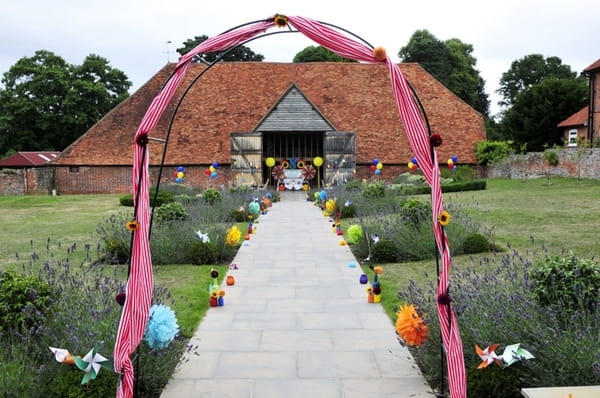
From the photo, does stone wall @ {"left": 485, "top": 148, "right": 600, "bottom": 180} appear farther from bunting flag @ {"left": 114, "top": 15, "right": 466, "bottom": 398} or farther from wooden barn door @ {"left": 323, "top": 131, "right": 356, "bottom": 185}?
bunting flag @ {"left": 114, "top": 15, "right": 466, "bottom": 398}

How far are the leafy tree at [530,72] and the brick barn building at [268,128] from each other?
90.6ft

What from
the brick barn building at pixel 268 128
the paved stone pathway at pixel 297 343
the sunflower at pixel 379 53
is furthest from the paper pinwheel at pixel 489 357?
the brick barn building at pixel 268 128

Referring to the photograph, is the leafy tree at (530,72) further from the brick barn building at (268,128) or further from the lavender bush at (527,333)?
the lavender bush at (527,333)

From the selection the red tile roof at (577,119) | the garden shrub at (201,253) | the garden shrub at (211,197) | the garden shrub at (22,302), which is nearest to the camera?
the garden shrub at (22,302)

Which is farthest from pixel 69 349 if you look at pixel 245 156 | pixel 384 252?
pixel 245 156

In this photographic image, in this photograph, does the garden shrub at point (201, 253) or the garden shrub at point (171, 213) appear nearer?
the garden shrub at point (201, 253)

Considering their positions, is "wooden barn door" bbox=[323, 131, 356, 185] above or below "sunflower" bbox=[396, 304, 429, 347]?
above

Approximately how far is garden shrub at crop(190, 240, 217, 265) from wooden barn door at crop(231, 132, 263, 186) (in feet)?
59.7

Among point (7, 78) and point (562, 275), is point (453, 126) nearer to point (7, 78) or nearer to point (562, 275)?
point (562, 275)

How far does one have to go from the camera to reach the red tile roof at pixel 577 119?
3541cm

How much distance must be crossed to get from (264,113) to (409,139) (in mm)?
27267

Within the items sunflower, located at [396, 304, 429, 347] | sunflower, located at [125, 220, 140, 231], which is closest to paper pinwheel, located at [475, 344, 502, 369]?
sunflower, located at [396, 304, 429, 347]

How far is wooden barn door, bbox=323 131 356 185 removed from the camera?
28188mm

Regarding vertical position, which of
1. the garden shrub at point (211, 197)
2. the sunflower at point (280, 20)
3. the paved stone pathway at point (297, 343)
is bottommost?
the paved stone pathway at point (297, 343)
